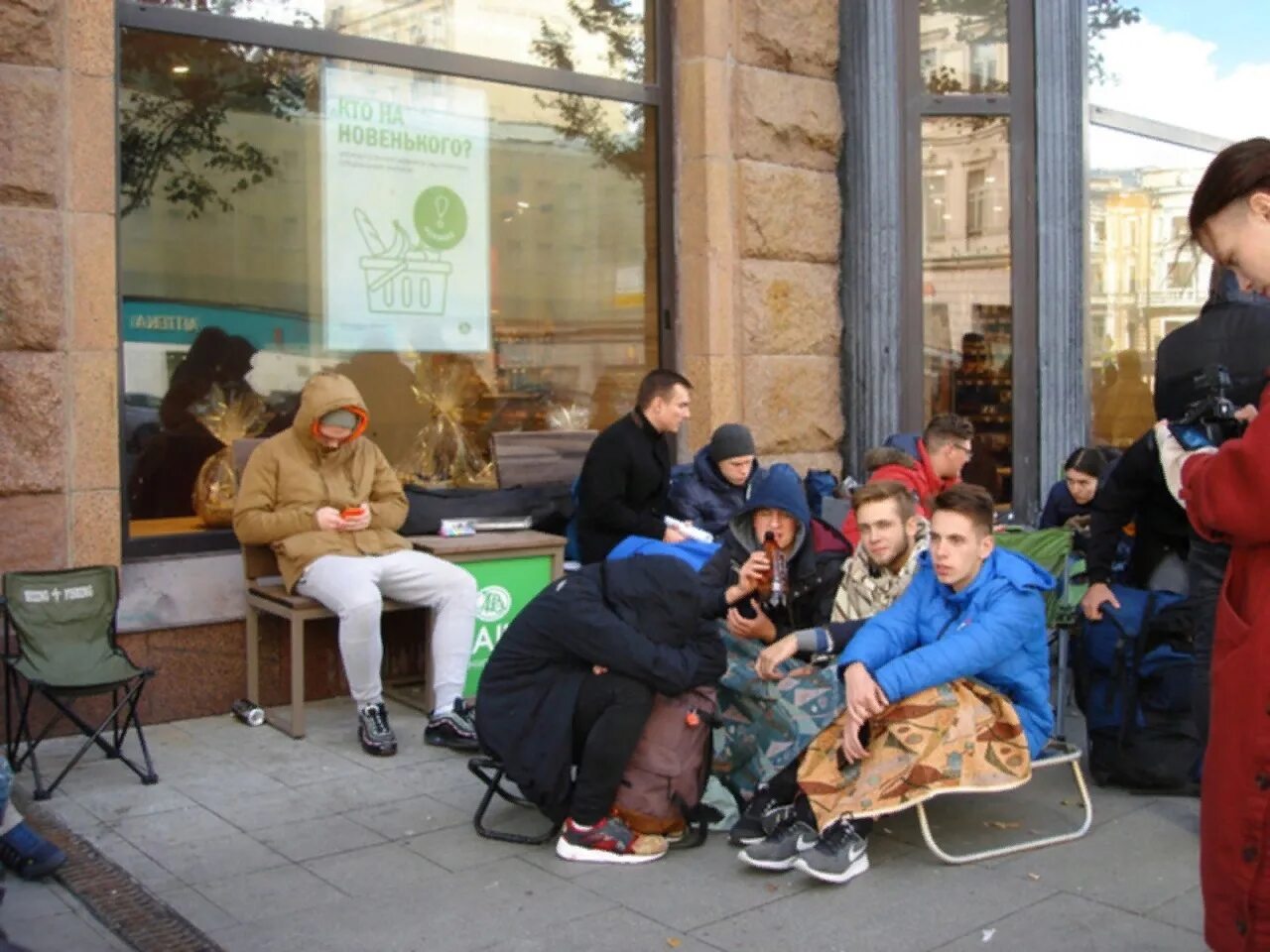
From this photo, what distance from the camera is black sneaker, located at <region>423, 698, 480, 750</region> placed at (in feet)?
20.1

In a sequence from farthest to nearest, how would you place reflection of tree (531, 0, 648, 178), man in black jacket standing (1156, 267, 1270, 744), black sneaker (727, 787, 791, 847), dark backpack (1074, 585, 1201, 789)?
reflection of tree (531, 0, 648, 178)
dark backpack (1074, 585, 1201, 789)
black sneaker (727, 787, 791, 847)
man in black jacket standing (1156, 267, 1270, 744)

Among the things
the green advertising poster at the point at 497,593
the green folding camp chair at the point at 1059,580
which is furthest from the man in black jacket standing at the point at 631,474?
the green folding camp chair at the point at 1059,580

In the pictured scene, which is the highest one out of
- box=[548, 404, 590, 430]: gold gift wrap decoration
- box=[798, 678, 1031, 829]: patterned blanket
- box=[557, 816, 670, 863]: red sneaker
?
box=[548, 404, 590, 430]: gold gift wrap decoration

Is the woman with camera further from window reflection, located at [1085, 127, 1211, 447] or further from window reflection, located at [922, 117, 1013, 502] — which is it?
window reflection, located at [1085, 127, 1211, 447]

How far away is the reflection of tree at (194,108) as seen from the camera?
266 inches

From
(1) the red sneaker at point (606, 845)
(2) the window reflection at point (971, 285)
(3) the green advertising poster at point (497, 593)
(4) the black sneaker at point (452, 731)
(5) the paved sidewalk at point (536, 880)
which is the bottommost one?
(5) the paved sidewalk at point (536, 880)

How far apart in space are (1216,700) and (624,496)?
15.7 feet

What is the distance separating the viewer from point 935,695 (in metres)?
4.62

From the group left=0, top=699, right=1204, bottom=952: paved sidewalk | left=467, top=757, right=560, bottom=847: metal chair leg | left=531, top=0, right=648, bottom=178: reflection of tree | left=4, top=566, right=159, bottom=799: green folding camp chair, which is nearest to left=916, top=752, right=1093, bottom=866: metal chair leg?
left=0, top=699, right=1204, bottom=952: paved sidewalk

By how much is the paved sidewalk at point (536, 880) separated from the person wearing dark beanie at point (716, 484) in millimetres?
2108

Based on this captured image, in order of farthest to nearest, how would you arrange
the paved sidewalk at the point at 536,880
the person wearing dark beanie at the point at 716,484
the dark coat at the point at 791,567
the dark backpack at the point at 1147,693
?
the person wearing dark beanie at the point at 716,484 → the dark coat at the point at 791,567 → the dark backpack at the point at 1147,693 → the paved sidewalk at the point at 536,880

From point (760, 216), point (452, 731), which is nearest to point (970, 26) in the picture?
point (760, 216)

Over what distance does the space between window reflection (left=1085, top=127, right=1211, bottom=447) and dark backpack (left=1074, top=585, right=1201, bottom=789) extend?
441 centimetres

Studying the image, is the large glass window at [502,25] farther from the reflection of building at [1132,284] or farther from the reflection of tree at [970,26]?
the reflection of building at [1132,284]
